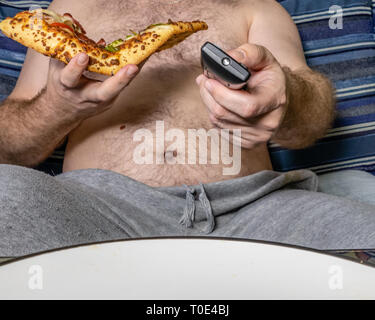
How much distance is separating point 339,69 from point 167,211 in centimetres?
85

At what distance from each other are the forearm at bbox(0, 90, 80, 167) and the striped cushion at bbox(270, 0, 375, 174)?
25.6 inches

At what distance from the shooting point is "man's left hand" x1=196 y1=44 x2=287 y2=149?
0.77 m

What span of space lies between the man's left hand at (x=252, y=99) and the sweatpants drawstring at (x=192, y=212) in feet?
0.45

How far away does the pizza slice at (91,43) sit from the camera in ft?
2.85

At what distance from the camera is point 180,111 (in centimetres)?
107

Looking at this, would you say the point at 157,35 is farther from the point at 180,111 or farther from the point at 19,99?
the point at 19,99

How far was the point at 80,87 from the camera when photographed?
91cm

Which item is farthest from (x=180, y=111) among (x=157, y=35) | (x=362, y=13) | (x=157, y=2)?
(x=362, y=13)

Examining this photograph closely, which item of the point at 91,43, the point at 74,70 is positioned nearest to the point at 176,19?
the point at 91,43

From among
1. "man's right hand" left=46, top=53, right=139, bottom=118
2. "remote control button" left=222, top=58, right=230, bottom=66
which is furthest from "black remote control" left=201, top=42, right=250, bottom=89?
"man's right hand" left=46, top=53, right=139, bottom=118

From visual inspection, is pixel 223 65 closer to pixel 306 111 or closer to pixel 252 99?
pixel 252 99

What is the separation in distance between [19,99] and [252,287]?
1.00 metres

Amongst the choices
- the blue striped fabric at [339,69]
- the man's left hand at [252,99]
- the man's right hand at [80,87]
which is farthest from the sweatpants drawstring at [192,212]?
the blue striped fabric at [339,69]

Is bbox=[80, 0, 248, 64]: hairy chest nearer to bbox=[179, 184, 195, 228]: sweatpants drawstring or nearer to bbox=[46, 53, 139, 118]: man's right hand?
bbox=[46, 53, 139, 118]: man's right hand
